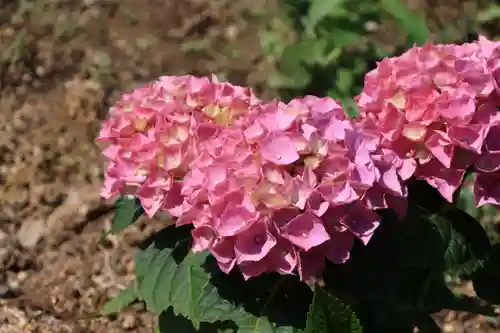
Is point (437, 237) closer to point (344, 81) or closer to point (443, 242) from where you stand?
point (443, 242)

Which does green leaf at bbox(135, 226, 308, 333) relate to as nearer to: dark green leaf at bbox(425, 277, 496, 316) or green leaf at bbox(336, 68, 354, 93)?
dark green leaf at bbox(425, 277, 496, 316)

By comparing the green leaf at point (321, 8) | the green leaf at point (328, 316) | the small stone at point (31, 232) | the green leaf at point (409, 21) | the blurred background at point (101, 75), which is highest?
the green leaf at point (328, 316)

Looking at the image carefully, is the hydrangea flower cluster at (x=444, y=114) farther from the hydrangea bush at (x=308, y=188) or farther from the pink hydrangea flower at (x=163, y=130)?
the pink hydrangea flower at (x=163, y=130)

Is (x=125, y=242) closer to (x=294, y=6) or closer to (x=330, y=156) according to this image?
(x=294, y=6)

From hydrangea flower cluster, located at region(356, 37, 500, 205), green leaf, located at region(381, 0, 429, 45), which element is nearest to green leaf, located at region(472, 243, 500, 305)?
hydrangea flower cluster, located at region(356, 37, 500, 205)

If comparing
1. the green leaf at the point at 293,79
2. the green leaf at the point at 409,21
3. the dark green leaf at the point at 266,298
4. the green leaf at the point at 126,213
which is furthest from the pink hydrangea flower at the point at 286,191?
the green leaf at the point at 293,79

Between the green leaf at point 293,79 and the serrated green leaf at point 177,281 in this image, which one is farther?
the green leaf at point 293,79

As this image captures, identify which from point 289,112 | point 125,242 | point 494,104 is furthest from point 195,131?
point 125,242
